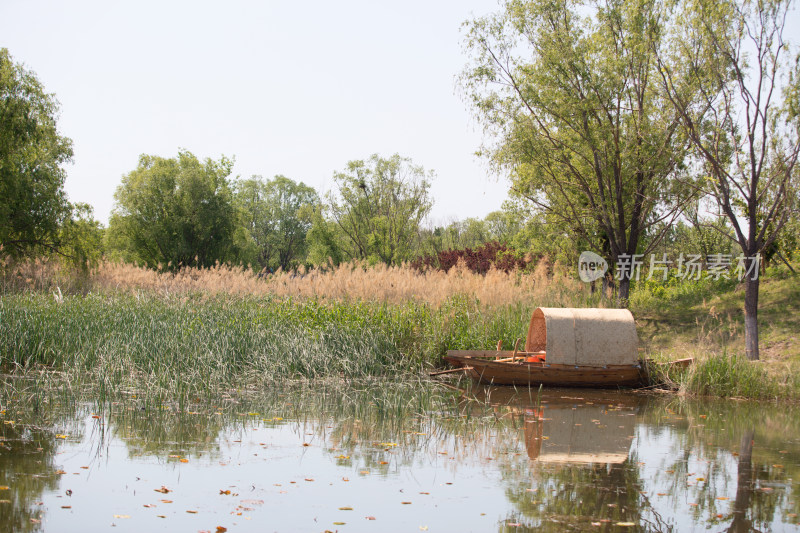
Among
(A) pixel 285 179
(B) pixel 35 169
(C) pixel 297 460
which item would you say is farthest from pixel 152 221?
(A) pixel 285 179

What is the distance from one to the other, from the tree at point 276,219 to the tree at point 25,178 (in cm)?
5073

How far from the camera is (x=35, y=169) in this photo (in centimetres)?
2323

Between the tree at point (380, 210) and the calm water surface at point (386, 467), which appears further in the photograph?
Result: the tree at point (380, 210)

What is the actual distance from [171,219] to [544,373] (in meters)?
30.5

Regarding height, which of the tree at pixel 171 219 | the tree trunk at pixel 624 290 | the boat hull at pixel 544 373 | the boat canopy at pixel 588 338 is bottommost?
the boat hull at pixel 544 373

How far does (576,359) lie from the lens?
1230cm

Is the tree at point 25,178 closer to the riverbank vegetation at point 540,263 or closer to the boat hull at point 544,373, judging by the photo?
the riverbank vegetation at point 540,263

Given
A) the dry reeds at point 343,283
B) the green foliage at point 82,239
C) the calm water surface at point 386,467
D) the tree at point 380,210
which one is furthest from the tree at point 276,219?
the calm water surface at point 386,467

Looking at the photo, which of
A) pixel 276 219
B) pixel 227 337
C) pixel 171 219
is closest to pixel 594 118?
pixel 227 337

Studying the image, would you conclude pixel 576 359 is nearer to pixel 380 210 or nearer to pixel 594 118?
Answer: pixel 594 118

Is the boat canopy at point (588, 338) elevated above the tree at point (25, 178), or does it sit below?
below

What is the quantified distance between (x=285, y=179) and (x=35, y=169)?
194 ft

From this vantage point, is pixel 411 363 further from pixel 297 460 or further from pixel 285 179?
pixel 285 179

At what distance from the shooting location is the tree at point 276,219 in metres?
76.0
